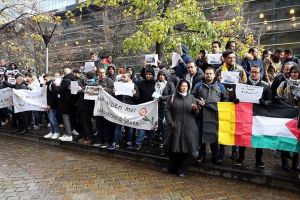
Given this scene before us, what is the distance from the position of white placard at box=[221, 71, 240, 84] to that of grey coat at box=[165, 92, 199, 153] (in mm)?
733

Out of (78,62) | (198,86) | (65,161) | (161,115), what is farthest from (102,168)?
(78,62)

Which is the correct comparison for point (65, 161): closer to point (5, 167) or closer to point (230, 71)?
point (5, 167)

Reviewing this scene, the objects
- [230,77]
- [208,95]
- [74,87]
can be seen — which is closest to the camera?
[230,77]

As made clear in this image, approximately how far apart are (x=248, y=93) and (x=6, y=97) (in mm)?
8925

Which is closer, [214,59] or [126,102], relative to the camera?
[214,59]

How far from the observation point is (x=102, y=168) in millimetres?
8148

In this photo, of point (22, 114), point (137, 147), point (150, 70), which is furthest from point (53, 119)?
point (150, 70)

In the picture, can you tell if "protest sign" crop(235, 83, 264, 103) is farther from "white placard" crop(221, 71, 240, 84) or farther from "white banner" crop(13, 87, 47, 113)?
"white banner" crop(13, 87, 47, 113)

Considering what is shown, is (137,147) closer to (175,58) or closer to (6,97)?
(175,58)

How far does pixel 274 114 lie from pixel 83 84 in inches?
218

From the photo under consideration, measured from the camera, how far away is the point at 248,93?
6.96 meters

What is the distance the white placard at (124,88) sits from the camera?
8977mm

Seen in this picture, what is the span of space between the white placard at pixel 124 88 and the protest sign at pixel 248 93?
2.86 metres

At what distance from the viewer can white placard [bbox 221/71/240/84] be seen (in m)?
7.02
